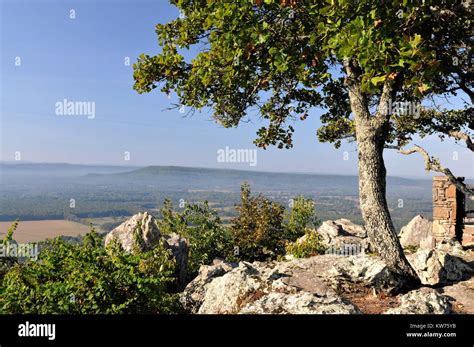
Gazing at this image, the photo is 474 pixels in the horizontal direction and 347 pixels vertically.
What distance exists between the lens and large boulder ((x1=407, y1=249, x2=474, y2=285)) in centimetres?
1334

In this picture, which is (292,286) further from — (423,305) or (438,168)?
(438,168)

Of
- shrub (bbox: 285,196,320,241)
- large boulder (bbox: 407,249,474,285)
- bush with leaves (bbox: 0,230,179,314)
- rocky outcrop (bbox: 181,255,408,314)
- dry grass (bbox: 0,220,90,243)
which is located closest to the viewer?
bush with leaves (bbox: 0,230,179,314)

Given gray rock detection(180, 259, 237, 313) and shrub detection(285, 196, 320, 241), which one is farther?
shrub detection(285, 196, 320, 241)

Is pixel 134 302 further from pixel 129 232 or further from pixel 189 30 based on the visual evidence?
pixel 129 232

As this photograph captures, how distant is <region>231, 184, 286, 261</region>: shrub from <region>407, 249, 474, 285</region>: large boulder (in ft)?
30.8

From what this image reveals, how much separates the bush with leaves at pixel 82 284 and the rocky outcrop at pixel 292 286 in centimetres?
151

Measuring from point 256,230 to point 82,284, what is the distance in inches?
610

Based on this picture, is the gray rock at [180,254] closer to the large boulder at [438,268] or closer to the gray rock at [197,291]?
the gray rock at [197,291]

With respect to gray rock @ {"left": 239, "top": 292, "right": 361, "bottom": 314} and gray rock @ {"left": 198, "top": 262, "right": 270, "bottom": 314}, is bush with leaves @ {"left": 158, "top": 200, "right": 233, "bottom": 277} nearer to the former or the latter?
gray rock @ {"left": 198, "top": 262, "right": 270, "bottom": 314}

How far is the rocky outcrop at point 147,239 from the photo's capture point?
57.1 feet

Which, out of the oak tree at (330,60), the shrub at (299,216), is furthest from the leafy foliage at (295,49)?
the shrub at (299,216)

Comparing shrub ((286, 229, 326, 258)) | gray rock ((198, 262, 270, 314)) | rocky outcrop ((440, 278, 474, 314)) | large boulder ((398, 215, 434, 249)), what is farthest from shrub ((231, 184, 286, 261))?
gray rock ((198, 262, 270, 314))

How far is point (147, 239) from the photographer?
18047 millimetres

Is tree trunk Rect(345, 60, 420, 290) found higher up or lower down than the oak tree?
lower down
